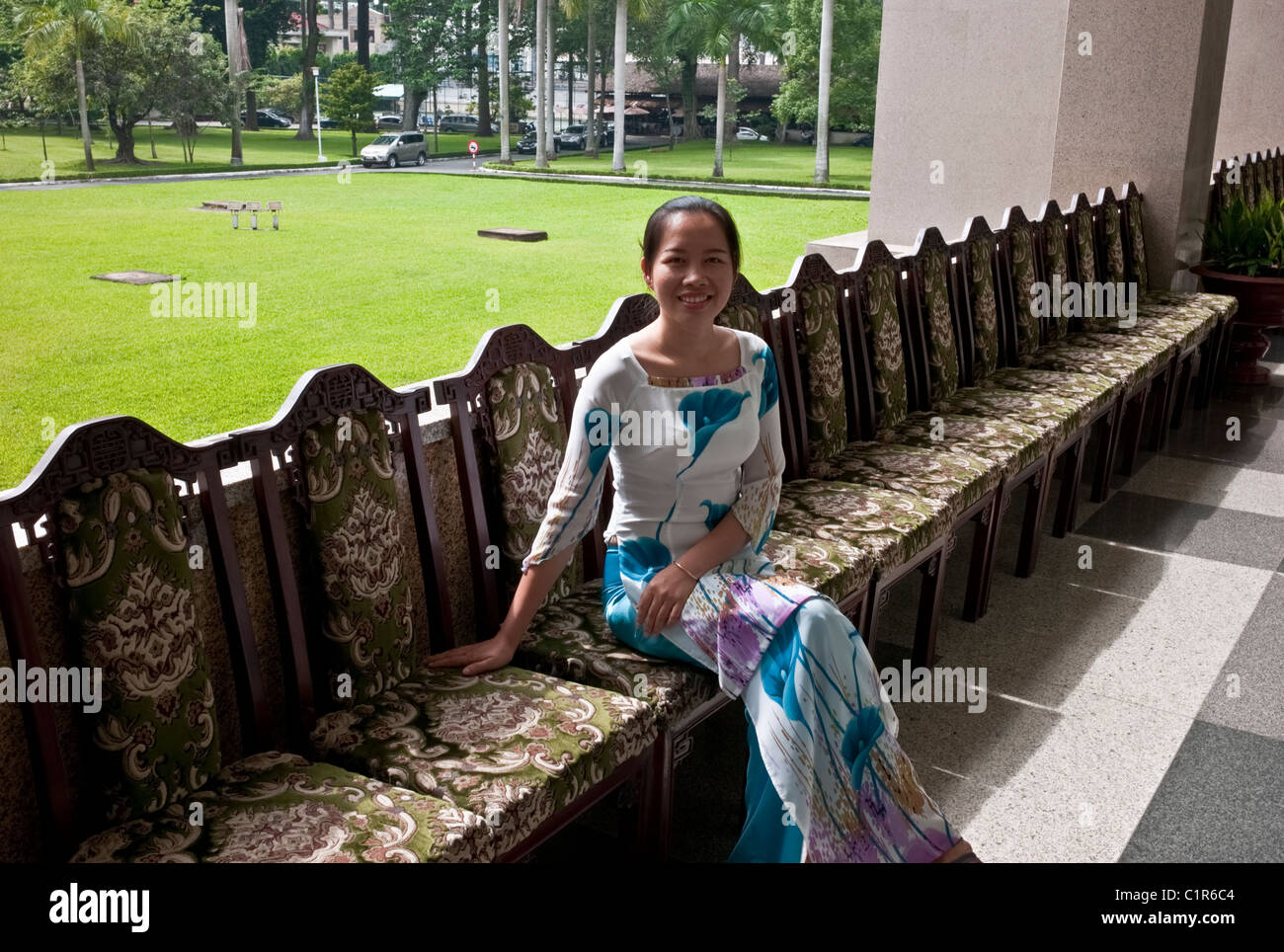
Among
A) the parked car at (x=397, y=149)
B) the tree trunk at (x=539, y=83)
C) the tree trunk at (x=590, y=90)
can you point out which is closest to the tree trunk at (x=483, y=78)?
the tree trunk at (x=539, y=83)

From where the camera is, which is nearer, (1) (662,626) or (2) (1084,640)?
(1) (662,626)

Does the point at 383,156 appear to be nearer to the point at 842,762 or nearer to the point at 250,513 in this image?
the point at 250,513

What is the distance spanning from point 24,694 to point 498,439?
34.4 inches

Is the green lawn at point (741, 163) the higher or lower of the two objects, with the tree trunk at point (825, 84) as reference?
lower

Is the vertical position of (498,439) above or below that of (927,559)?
above

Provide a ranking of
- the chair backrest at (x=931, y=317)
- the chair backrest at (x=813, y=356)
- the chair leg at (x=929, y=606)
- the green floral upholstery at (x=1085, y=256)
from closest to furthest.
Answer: the chair leg at (x=929, y=606) < the chair backrest at (x=813, y=356) < the chair backrest at (x=931, y=317) < the green floral upholstery at (x=1085, y=256)

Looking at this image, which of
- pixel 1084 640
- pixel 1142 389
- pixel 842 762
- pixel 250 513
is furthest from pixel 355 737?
pixel 1142 389

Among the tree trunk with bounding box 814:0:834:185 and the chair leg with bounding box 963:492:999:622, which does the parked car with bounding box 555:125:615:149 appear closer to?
the tree trunk with bounding box 814:0:834:185

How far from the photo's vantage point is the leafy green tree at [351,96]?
4.44 metres

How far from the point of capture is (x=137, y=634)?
1439mm

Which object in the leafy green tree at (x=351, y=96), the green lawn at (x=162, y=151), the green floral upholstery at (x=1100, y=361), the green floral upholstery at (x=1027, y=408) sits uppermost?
the leafy green tree at (x=351, y=96)

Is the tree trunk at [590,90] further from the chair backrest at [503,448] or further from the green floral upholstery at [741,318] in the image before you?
the chair backrest at [503,448]

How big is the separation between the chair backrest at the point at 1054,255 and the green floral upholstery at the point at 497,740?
3190 millimetres

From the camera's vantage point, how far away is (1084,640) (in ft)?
9.58
